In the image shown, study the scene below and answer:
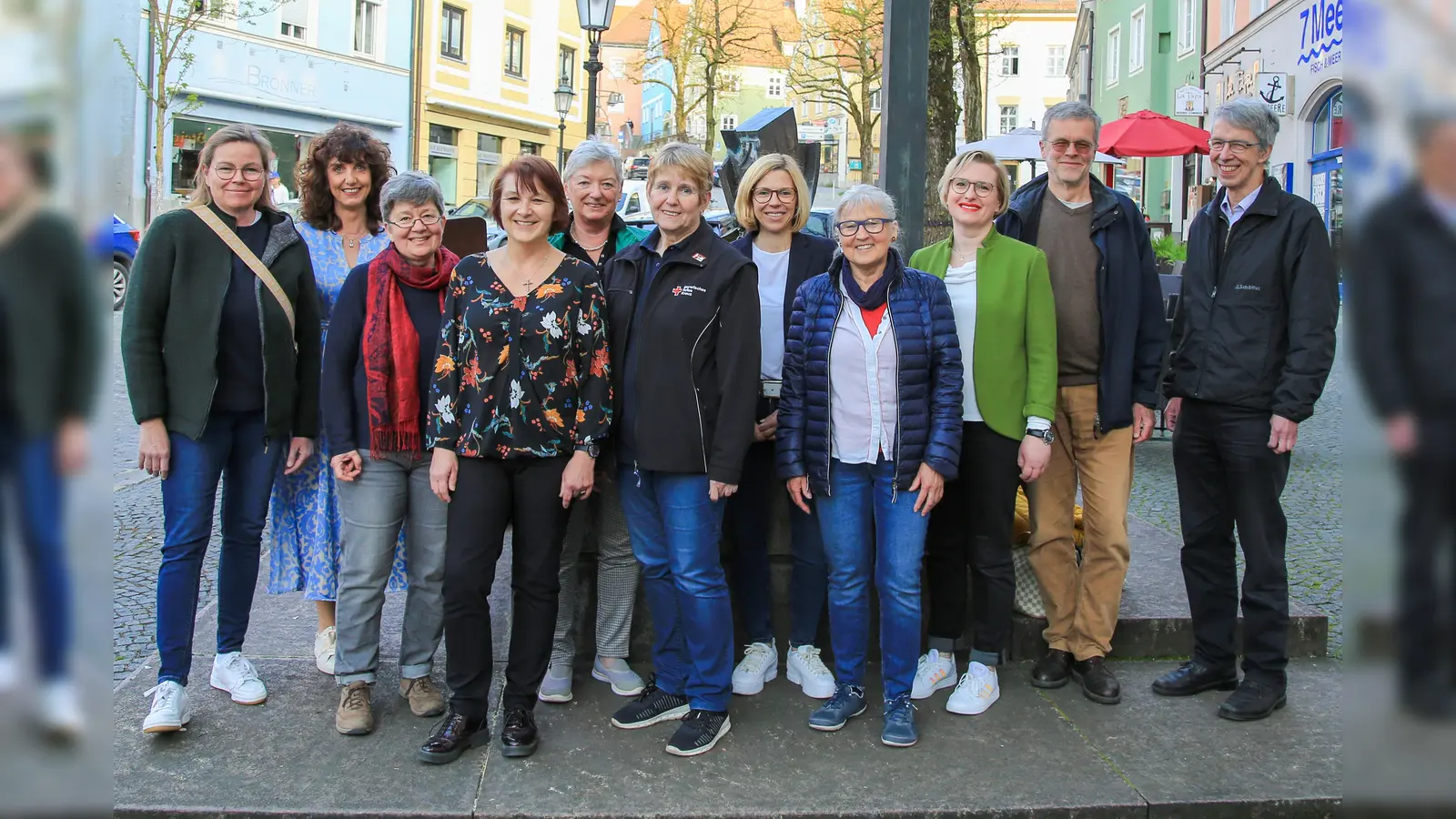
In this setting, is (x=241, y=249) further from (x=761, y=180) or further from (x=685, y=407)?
(x=761, y=180)

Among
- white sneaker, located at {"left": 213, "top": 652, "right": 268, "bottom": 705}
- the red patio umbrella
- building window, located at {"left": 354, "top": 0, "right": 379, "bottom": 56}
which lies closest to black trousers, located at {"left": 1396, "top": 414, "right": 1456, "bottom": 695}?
white sneaker, located at {"left": 213, "top": 652, "right": 268, "bottom": 705}

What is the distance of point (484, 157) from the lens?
37844mm

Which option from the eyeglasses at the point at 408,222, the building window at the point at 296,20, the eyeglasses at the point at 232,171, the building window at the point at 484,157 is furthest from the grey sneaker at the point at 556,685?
the building window at the point at 484,157

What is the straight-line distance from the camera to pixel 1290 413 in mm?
3756

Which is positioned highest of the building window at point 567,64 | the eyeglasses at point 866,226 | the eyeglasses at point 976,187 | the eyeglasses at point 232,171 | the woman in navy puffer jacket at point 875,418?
the building window at point 567,64

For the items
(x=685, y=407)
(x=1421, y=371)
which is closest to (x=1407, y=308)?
(x=1421, y=371)

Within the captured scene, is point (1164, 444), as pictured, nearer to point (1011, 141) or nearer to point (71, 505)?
point (1011, 141)

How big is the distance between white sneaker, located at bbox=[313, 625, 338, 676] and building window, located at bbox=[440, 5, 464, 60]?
3311 centimetres

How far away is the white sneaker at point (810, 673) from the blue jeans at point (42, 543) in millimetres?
3601

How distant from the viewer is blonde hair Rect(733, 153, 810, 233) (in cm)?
426

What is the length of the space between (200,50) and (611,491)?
85.7 feet

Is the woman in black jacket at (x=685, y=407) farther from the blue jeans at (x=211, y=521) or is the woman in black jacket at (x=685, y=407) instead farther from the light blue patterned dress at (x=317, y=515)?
the blue jeans at (x=211, y=521)

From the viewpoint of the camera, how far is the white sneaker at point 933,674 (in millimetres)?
4145

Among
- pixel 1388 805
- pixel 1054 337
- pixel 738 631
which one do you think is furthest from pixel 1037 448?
pixel 1388 805
